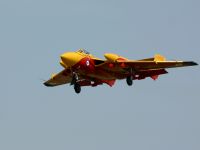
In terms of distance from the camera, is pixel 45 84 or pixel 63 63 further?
pixel 45 84

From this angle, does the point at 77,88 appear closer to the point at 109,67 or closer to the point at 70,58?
the point at 70,58

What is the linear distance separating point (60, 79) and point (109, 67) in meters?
9.40

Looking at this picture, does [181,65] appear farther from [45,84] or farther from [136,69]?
[45,84]

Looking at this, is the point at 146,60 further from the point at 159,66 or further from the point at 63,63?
the point at 63,63

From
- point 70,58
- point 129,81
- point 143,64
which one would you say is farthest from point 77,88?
point 143,64

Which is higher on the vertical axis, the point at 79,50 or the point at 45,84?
the point at 79,50

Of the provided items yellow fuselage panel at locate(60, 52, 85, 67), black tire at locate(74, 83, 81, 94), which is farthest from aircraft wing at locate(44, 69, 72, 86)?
black tire at locate(74, 83, 81, 94)

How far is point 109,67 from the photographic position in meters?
83.4

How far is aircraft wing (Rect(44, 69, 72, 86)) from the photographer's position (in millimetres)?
87688

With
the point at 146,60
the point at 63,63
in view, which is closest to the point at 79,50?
the point at 63,63

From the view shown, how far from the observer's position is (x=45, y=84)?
93438 millimetres

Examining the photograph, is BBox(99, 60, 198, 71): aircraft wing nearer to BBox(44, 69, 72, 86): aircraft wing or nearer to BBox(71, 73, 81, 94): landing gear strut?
BBox(71, 73, 81, 94): landing gear strut

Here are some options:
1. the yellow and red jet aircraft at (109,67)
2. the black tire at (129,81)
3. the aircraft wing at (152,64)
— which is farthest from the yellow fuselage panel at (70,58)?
the black tire at (129,81)

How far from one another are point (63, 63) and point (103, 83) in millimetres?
5748
